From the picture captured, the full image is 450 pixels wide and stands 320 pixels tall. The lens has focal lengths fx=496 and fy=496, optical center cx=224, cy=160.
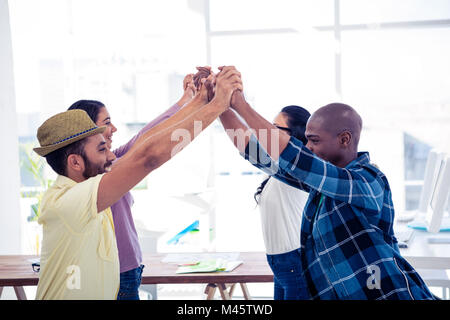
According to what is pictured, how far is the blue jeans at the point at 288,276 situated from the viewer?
1983 millimetres

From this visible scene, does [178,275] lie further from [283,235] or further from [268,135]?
[268,135]

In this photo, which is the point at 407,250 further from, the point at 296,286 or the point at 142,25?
the point at 142,25

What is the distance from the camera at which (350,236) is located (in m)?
1.31

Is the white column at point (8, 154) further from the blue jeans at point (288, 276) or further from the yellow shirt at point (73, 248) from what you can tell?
the yellow shirt at point (73, 248)

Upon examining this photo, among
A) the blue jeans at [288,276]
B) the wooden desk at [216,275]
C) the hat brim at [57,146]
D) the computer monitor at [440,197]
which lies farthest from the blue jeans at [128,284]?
the computer monitor at [440,197]

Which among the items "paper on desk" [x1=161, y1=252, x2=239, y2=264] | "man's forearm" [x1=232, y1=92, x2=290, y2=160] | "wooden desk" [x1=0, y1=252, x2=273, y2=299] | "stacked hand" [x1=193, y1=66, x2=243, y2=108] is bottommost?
"paper on desk" [x1=161, y1=252, x2=239, y2=264]

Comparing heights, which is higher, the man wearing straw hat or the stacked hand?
the stacked hand

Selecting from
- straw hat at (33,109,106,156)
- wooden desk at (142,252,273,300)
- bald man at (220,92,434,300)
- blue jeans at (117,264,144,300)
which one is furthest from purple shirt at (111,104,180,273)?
bald man at (220,92,434,300)

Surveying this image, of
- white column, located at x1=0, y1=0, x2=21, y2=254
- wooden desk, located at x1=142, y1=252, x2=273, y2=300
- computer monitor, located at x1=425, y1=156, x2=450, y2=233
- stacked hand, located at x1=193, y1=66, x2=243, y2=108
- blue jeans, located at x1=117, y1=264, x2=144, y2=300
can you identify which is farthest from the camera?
white column, located at x1=0, y1=0, x2=21, y2=254

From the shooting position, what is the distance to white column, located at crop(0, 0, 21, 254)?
3.64m

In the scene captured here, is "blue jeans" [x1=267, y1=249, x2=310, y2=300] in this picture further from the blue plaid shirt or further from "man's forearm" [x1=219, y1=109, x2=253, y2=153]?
"man's forearm" [x1=219, y1=109, x2=253, y2=153]

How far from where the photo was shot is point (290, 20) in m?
4.92

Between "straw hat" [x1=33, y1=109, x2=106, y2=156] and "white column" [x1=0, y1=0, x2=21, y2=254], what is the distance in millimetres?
2541
